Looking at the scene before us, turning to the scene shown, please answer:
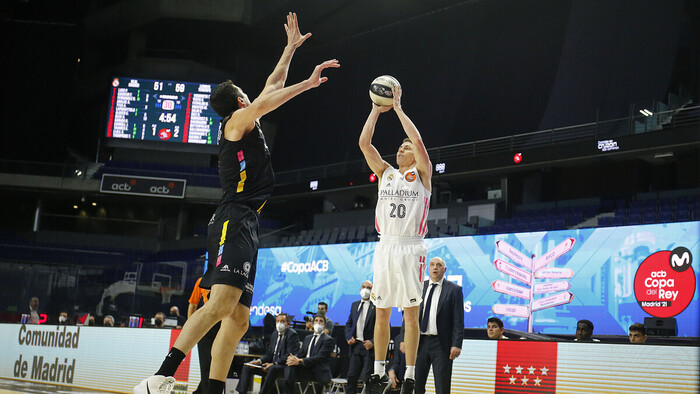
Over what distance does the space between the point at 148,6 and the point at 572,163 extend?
17450mm

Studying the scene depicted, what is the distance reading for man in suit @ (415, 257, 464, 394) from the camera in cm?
657

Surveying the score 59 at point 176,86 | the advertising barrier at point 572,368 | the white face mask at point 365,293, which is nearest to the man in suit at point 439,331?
the advertising barrier at point 572,368

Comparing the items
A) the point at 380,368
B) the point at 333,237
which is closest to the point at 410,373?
the point at 380,368

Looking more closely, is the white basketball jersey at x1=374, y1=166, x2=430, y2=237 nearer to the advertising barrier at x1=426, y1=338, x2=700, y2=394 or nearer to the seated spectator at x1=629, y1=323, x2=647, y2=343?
the advertising barrier at x1=426, y1=338, x2=700, y2=394

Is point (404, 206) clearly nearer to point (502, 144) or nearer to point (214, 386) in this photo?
point (214, 386)

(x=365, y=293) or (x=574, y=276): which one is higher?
(x=574, y=276)

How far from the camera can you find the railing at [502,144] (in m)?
16.5

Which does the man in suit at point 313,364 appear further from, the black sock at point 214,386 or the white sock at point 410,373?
the black sock at point 214,386

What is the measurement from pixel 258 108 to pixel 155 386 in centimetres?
171

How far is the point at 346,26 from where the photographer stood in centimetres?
2503

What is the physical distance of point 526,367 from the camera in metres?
6.77

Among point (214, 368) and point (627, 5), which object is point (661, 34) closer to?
point (627, 5)

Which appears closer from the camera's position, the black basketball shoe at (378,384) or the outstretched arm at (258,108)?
the outstretched arm at (258,108)

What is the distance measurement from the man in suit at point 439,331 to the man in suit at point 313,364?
10.5ft
